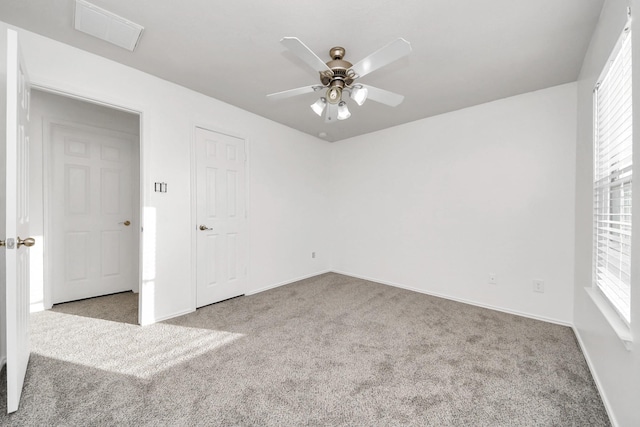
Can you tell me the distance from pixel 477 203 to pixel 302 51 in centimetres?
270

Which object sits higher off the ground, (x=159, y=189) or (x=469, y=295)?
(x=159, y=189)

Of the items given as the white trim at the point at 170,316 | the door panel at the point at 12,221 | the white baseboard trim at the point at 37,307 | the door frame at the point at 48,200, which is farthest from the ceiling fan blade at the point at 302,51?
the white baseboard trim at the point at 37,307

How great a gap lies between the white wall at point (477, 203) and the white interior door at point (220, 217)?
1.91m

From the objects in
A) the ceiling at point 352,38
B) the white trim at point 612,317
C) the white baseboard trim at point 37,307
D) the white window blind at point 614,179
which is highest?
the ceiling at point 352,38

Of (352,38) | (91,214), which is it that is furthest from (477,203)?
(91,214)

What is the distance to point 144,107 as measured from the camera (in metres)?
2.52

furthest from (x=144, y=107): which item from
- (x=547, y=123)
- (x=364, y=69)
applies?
(x=547, y=123)

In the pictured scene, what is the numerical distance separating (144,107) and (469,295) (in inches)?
161

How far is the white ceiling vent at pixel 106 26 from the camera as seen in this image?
1715 millimetres

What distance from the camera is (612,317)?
1.45 m

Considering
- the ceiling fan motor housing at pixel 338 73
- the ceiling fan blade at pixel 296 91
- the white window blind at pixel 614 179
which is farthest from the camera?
the ceiling fan blade at pixel 296 91

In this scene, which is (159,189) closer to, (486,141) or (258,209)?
(258,209)

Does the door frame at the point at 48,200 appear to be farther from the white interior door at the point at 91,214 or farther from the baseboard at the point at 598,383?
the baseboard at the point at 598,383

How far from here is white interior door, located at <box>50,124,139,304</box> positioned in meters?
3.09
